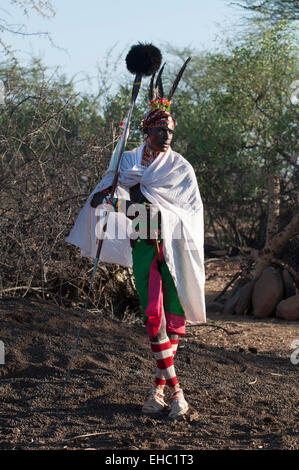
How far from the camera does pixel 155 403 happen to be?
3898 millimetres

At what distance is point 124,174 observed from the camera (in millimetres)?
4133

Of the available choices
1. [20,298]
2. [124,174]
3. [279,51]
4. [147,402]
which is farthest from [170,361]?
[279,51]

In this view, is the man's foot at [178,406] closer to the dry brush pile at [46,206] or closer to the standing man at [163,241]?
the standing man at [163,241]

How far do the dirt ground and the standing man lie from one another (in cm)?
29

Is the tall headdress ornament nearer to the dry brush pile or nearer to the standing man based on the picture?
the standing man

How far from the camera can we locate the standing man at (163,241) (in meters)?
3.90

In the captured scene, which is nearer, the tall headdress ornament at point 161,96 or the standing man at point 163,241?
the standing man at point 163,241

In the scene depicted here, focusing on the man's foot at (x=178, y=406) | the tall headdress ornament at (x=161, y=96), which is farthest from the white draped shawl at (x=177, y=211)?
the man's foot at (x=178, y=406)

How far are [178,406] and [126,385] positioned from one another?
2.18 ft

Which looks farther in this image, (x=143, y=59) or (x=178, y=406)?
(x=143, y=59)

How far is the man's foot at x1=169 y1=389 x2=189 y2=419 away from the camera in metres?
3.79

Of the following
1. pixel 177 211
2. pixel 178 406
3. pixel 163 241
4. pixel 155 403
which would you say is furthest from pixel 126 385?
pixel 177 211

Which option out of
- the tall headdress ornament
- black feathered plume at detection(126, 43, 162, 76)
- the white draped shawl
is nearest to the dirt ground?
the white draped shawl

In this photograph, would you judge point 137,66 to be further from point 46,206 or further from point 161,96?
point 46,206
